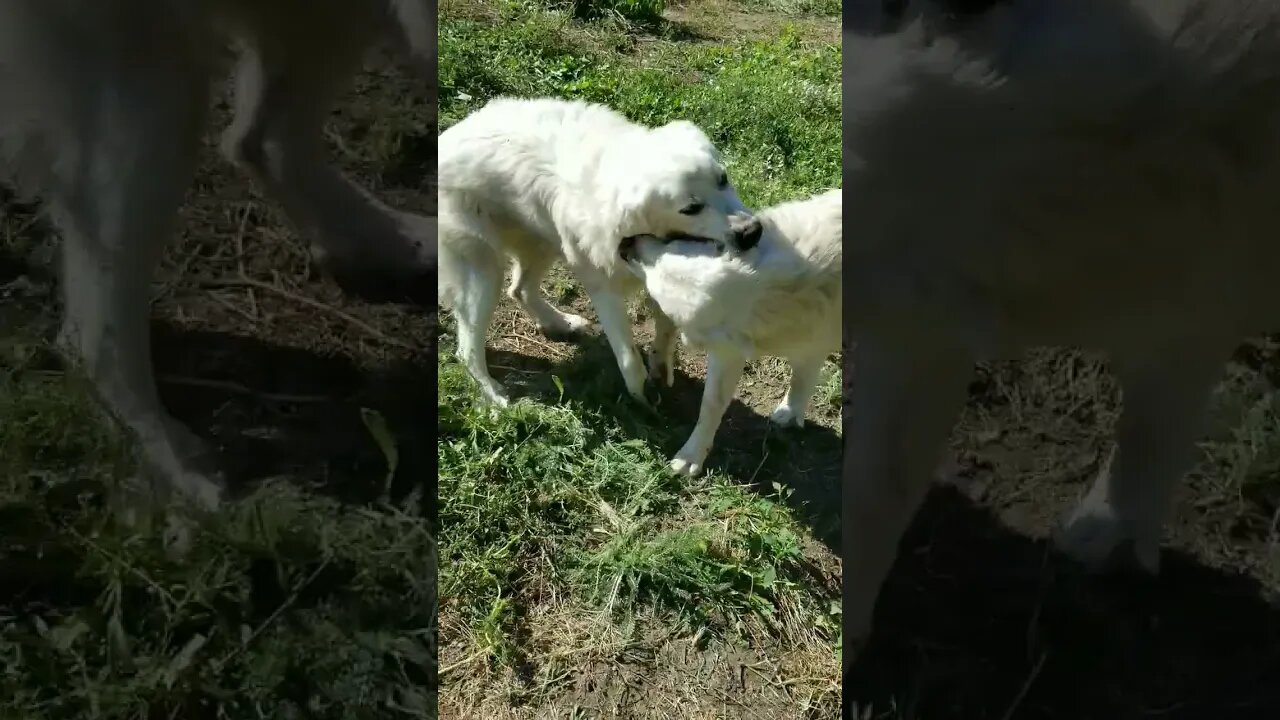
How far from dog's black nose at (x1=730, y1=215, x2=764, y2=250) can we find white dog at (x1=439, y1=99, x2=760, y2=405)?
0.17 metres

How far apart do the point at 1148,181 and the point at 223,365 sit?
1.86m

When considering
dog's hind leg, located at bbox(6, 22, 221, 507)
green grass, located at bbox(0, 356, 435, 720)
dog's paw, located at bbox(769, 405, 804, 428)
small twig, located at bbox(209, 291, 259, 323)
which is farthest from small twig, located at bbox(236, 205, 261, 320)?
dog's paw, located at bbox(769, 405, 804, 428)

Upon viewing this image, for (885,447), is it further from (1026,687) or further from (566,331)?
(566,331)

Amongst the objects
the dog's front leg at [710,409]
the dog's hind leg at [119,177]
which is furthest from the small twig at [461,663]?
the dog's hind leg at [119,177]

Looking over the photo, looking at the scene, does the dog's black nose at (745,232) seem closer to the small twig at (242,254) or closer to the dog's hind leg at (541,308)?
the dog's hind leg at (541,308)

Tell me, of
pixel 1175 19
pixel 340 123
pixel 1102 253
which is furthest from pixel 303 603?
pixel 1175 19

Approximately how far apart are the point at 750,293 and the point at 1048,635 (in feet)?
5.75

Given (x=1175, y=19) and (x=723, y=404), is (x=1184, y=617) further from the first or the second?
(x=723, y=404)

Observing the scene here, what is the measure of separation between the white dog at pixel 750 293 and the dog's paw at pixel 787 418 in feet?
1.10

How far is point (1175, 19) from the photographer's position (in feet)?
5.66

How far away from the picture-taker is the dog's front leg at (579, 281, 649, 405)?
416 cm

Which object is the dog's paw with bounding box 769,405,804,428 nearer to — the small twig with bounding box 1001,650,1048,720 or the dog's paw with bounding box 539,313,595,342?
the dog's paw with bounding box 539,313,595,342

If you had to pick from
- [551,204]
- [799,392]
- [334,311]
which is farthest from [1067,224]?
[551,204]

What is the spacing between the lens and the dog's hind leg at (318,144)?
1843 millimetres
